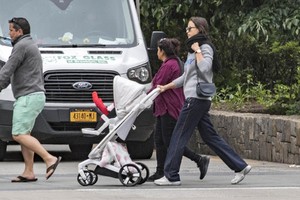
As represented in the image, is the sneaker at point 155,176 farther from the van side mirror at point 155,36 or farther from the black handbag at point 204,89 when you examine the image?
the van side mirror at point 155,36

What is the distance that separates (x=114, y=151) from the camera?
14531mm

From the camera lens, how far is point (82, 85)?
18000 millimetres

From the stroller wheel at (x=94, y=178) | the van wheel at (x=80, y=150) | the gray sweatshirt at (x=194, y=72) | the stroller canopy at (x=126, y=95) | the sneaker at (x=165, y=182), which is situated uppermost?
the gray sweatshirt at (x=194, y=72)

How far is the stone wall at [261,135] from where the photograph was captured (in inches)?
691

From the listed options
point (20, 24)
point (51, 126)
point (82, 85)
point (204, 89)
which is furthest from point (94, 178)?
point (82, 85)

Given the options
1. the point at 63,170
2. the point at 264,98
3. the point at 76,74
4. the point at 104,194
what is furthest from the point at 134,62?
the point at 104,194

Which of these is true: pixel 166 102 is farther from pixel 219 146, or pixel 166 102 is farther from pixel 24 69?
pixel 24 69

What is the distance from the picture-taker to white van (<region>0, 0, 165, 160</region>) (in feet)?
58.8

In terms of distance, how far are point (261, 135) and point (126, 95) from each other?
14.2 feet

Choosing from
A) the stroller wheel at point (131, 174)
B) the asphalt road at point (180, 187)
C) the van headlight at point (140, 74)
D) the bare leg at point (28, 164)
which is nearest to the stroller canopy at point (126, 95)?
the stroller wheel at point (131, 174)

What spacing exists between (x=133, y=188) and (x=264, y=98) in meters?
7.20

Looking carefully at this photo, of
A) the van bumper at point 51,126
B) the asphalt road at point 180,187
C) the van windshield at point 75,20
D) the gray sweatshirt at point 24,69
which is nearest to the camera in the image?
the asphalt road at point 180,187

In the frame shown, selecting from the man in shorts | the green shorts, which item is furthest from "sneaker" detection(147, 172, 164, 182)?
the green shorts

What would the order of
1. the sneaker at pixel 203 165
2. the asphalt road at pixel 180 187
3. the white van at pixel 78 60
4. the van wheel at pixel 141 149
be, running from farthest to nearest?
the van wheel at pixel 141 149
the white van at pixel 78 60
the sneaker at pixel 203 165
the asphalt road at pixel 180 187
